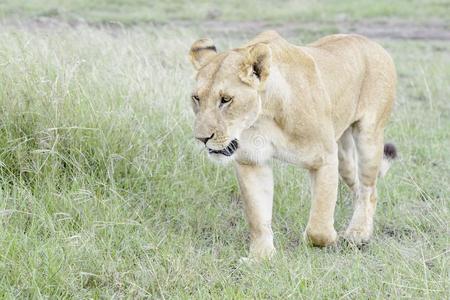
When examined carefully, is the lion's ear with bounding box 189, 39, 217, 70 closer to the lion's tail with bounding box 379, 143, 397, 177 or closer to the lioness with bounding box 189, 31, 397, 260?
the lioness with bounding box 189, 31, 397, 260

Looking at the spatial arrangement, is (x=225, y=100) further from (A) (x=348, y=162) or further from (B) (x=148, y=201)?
(A) (x=348, y=162)

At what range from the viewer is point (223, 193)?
4.14 meters

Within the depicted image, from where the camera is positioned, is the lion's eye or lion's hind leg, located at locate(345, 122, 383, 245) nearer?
the lion's eye

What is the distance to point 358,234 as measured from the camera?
12.3 feet

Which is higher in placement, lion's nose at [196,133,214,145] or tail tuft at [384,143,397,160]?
lion's nose at [196,133,214,145]

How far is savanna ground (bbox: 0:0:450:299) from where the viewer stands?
118 inches

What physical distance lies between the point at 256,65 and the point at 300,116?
317 mm

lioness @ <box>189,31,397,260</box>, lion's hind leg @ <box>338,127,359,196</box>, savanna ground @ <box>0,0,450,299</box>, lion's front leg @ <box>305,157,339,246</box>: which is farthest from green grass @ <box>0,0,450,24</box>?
lion's front leg @ <box>305,157,339,246</box>

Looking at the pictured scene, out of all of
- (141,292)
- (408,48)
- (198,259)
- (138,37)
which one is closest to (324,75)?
(198,259)

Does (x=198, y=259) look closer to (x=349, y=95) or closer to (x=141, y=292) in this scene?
(x=141, y=292)

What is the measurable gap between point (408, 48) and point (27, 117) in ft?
17.9

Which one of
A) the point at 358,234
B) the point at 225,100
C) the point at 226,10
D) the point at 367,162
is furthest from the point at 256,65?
the point at 226,10

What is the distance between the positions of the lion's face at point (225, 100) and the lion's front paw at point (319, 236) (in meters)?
0.52

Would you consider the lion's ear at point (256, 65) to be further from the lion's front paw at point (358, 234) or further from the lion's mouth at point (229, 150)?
the lion's front paw at point (358, 234)
